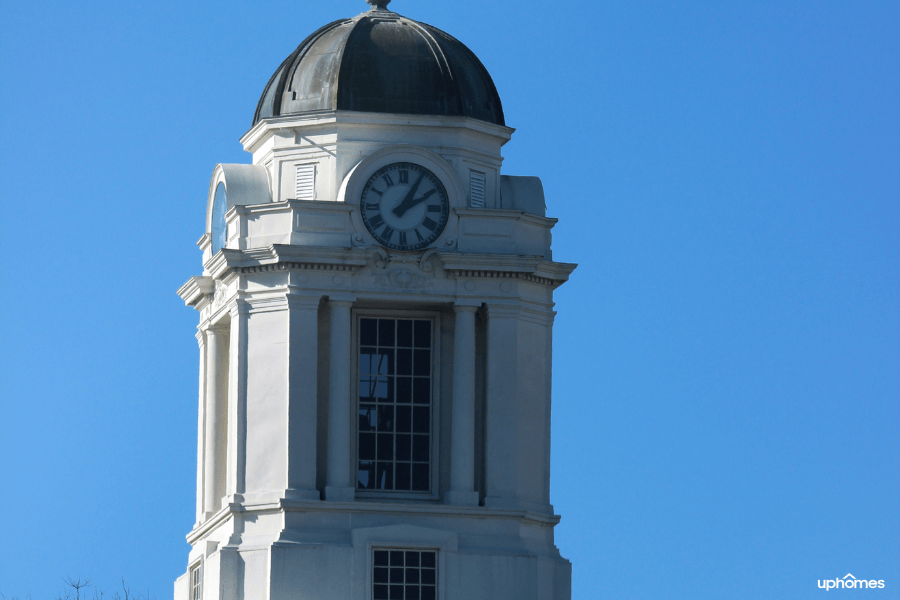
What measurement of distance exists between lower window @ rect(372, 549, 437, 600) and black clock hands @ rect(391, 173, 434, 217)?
27.5ft

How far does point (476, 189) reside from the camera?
8681 centimetres

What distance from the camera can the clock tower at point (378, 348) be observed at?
8394 cm

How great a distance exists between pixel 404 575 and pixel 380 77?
12560mm

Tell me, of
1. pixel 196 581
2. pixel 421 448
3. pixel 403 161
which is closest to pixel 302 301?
pixel 403 161

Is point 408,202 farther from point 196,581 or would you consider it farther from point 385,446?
point 196,581

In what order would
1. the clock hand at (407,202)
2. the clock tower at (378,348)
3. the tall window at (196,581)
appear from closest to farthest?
1. the clock tower at (378,348)
2. the clock hand at (407,202)
3. the tall window at (196,581)

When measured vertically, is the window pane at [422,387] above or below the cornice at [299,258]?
below

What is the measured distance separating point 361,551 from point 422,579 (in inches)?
68.7

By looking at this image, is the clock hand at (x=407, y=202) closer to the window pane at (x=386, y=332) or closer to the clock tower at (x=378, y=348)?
the clock tower at (x=378, y=348)

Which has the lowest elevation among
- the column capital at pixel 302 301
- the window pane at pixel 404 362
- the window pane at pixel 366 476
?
the window pane at pixel 366 476

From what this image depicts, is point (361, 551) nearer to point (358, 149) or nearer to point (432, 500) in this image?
point (432, 500)

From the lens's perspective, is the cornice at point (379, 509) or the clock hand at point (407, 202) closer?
the cornice at point (379, 509)

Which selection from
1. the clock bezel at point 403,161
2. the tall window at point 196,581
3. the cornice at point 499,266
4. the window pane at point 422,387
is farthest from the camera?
the tall window at point 196,581

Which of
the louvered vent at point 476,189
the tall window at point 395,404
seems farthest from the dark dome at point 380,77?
the tall window at point 395,404
